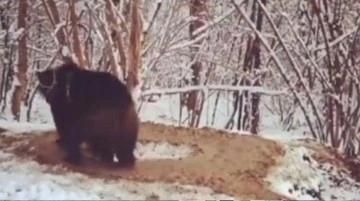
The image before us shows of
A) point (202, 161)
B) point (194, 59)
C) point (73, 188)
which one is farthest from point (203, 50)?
point (73, 188)

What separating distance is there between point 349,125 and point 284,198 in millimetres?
6147

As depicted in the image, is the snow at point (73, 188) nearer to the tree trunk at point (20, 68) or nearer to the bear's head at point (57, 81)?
the bear's head at point (57, 81)

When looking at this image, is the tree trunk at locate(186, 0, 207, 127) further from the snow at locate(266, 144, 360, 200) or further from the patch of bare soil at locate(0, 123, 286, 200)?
the snow at locate(266, 144, 360, 200)

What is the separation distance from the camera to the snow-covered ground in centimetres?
585

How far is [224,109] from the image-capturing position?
17203 mm

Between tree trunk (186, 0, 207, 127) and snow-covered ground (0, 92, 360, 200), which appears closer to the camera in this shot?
snow-covered ground (0, 92, 360, 200)

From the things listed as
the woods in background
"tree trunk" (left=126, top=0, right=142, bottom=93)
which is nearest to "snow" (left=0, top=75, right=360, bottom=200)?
"tree trunk" (left=126, top=0, right=142, bottom=93)

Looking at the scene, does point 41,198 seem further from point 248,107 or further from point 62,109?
point 248,107

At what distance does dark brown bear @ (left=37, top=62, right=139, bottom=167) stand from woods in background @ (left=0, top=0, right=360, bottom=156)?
3.81 metres

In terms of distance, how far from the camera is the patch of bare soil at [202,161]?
21.2ft

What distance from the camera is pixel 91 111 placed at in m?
6.50

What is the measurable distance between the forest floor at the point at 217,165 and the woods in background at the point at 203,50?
2.92m

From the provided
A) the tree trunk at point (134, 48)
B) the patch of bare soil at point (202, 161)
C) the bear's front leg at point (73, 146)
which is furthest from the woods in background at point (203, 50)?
the bear's front leg at point (73, 146)

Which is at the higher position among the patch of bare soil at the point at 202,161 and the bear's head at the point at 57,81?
the bear's head at the point at 57,81
